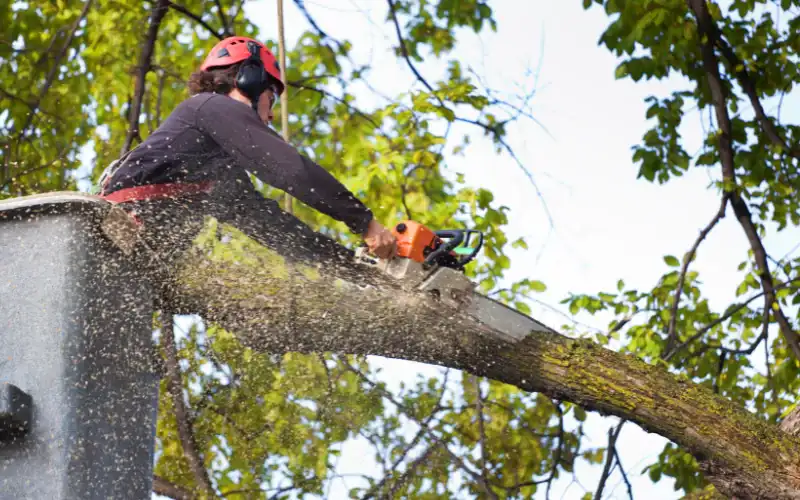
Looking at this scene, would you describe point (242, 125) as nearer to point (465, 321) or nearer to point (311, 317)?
point (311, 317)

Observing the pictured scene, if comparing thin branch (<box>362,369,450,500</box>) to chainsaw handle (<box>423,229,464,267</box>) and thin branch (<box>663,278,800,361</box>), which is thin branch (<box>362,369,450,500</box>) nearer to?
thin branch (<box>663,278,800,361</box>)

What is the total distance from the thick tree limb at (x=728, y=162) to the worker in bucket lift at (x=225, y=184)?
3.74 meters

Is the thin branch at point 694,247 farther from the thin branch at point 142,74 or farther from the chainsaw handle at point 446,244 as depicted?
the thin branch at point 142,74

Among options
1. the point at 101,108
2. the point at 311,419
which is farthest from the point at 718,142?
the point at 101,108

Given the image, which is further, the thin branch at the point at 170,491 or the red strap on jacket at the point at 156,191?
the thin branch at the point at 170,491

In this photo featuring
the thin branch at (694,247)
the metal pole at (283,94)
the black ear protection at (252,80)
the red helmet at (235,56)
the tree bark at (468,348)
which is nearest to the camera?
the tree bark at (468,348)

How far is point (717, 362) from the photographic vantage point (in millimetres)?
7113

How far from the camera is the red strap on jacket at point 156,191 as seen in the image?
138 inches

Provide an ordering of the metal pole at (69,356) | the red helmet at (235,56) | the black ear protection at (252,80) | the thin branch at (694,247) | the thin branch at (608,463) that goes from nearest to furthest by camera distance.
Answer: the metal pole at (69,356) < the black ear protection at (252,80) < the red helmet at (235,56) < the thin branch at (608,463) < the thin branch at (694,247)

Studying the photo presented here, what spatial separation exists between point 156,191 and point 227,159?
30 cm

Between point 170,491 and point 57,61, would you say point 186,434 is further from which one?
point 57,61

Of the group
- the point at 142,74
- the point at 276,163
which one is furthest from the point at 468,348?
the point at 142,74

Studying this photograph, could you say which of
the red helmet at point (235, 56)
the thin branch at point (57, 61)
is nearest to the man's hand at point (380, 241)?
the red helmet at point (235, 56)

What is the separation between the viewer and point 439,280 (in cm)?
347
